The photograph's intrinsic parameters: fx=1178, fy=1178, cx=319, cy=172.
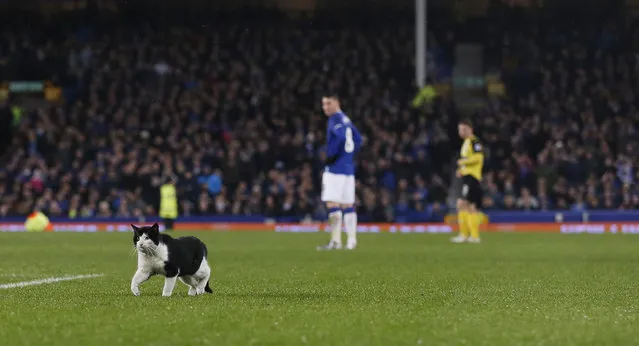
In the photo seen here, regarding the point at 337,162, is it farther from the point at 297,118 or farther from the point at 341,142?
the point at 297,118

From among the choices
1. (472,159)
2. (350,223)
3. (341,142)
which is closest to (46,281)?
(341,142)

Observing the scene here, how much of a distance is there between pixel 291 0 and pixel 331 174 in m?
24.2

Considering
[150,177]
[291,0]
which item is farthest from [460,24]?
[150,177]

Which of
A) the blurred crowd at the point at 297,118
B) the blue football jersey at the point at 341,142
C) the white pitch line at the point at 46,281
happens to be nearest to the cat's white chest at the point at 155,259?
the white pitch line at the point at 46,281

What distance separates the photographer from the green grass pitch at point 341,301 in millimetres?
6344

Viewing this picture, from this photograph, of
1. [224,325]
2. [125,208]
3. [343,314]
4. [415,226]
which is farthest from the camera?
[125,208]

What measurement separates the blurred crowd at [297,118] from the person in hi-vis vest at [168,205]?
239cm

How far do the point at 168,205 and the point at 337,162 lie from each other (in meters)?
10.8

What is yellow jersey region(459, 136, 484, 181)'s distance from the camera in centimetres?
1969

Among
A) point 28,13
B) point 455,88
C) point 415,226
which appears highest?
point 28,13

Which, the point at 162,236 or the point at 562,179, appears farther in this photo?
the point at 562,179

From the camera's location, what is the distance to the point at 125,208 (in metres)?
30.7

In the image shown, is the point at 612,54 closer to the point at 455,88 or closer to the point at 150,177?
the point at 455,88

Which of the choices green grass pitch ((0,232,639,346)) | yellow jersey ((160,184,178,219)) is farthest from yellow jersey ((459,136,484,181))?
yellow jersey ((160,184,178,219))
